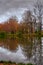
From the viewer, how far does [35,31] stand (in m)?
31.8

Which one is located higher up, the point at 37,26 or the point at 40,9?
the point at 40,9

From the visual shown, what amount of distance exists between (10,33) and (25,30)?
9.32ft

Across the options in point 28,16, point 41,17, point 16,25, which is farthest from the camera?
point 16,25

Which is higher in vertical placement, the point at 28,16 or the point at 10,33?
the point at 28,16

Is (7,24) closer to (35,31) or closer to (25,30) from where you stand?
(25,30)

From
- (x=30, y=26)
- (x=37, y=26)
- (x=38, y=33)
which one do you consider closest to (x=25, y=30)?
(x=30, y=26)

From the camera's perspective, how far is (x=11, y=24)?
141 ft

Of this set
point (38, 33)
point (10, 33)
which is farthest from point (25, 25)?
point (38, 33)

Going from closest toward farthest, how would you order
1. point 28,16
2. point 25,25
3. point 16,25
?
point 28,16
point 25,25
point 16,25

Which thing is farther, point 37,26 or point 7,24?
point 7,24

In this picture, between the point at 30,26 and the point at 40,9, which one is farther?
the point at 30,26

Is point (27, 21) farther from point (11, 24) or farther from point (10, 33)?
point (11, 24)

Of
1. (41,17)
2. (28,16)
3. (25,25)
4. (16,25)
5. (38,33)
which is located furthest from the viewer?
(16,25)

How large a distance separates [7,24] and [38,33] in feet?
45.4
